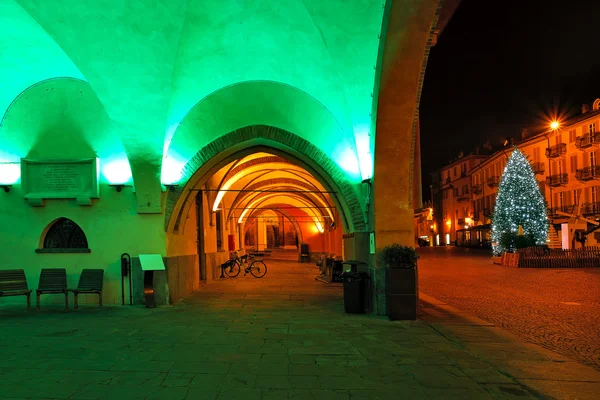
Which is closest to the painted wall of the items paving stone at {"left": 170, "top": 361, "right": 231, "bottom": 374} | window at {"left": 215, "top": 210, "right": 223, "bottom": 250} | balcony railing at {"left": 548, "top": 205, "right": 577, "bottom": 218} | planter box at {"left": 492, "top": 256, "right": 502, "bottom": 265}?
paving stone at {"left": 170, "top": 361, "right": 231, "bottom": 374}

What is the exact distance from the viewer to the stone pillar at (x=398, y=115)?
25.8 feet

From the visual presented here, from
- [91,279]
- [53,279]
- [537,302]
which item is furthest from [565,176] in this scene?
[53,279]

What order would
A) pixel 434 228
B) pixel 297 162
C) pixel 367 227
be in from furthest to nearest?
pixel 434 228
pixel 297 162
pixel 367 227

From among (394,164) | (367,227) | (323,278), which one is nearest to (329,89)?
(394,164)

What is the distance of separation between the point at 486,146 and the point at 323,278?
55643 millimetres

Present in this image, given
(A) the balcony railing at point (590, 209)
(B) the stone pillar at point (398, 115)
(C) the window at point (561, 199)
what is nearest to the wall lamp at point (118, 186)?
(B) the stone pillar at point (398, 115)

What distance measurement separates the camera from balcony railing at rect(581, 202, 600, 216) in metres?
37.3

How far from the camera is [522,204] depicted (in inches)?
1089

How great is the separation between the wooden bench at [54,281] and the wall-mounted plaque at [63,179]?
1.68 m

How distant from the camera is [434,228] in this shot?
81750 millimetres

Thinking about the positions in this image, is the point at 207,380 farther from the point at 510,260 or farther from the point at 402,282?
the point at 510,260

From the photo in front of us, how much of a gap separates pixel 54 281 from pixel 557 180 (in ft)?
137

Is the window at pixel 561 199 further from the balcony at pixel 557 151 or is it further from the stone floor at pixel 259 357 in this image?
the stone floor at pixel 259 357

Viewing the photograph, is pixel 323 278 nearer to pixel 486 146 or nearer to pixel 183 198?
pixel 183 198
